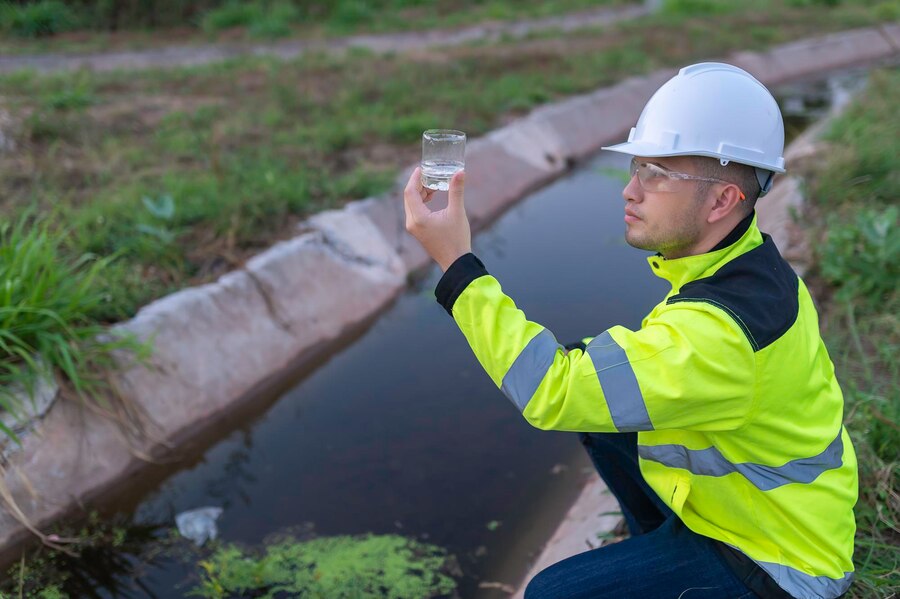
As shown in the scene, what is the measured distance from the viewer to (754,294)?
68.6 inches

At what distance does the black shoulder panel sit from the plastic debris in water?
2.27m

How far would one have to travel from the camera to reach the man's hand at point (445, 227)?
182 cm

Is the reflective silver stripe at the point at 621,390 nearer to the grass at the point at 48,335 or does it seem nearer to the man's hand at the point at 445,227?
the man's hand at the point at 445,227

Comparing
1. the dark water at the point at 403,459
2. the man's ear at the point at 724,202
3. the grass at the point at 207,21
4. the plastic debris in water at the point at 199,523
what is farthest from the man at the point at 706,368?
the grass at the point at 207,21

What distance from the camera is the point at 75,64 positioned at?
413 inches

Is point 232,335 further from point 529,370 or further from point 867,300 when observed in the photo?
point 867,300

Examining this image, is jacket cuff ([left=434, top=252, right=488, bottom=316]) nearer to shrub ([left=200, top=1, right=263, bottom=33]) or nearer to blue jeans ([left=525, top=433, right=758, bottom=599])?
blue jeans ([left=525, top=433, right=758, bottom=599])

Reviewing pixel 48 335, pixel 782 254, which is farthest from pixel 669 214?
pixel 782 254

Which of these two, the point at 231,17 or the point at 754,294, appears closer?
the point at 754,294

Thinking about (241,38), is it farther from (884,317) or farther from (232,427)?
(884,317)

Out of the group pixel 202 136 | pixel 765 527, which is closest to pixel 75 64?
pixel 202 136

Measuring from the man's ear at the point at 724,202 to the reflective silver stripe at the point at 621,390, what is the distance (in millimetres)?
410

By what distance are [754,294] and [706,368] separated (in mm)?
238

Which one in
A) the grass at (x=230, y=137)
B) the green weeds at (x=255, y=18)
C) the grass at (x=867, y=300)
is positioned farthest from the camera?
the green weeds at (x=255, y=18)
